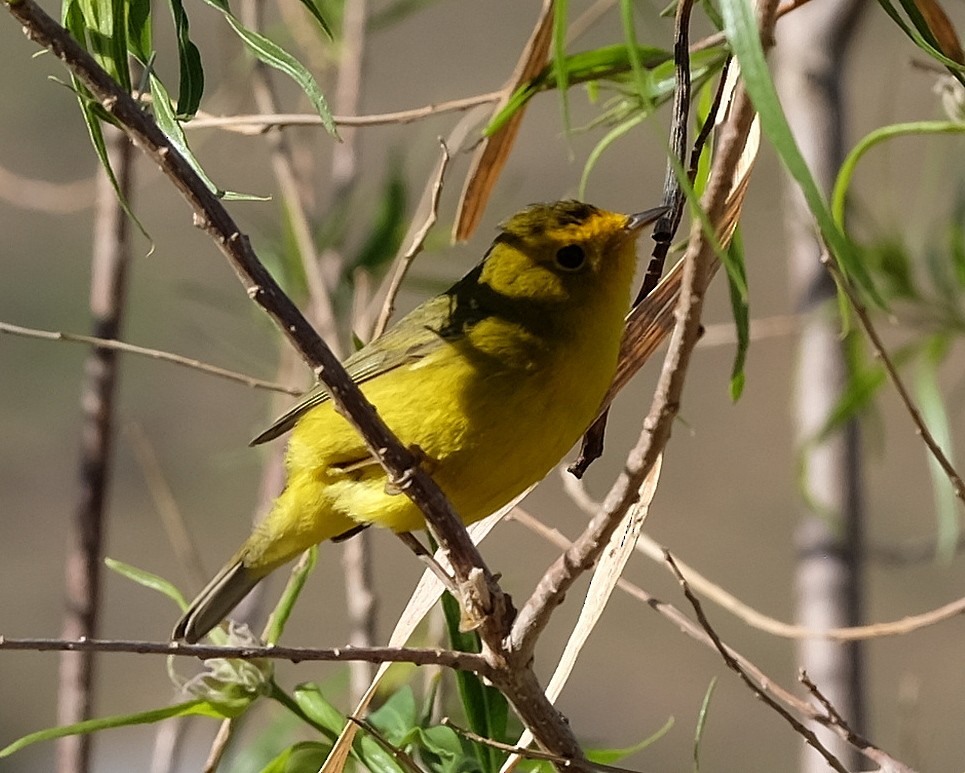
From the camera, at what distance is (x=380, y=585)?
8.94 meters

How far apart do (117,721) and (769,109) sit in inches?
43.7

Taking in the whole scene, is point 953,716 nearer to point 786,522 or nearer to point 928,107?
point 786,522

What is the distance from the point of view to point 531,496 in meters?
9.28

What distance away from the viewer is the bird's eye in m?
2.35

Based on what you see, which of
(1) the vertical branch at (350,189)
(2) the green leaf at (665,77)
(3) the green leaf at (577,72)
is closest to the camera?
(3) the green leaf at (577,72)

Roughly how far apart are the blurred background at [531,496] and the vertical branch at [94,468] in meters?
2.51

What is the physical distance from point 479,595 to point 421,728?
0.42m

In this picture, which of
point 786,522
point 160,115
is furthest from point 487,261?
point 786,522

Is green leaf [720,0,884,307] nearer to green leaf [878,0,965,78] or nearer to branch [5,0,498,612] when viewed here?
green leaf [878,0,965,78]

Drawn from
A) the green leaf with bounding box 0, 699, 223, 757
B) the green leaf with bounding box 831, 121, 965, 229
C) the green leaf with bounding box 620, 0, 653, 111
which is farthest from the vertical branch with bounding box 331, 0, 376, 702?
the green leaf with bounding box 620, 0, 653, 111

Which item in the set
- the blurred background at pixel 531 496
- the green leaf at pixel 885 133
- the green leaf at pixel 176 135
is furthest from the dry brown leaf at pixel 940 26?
the blurred background at pixel 531 496

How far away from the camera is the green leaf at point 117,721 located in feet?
5.36

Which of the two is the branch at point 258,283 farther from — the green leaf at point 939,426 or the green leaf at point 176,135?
the green leaf at point 939,426

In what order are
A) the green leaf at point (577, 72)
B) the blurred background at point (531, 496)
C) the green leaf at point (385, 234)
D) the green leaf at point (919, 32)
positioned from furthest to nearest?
1. the blurred background at point (531, 496)
2. the green leaf at point (385, 234)
3. the green leaf at point (577, 72)
4. the green leaf at point (919, 32)
